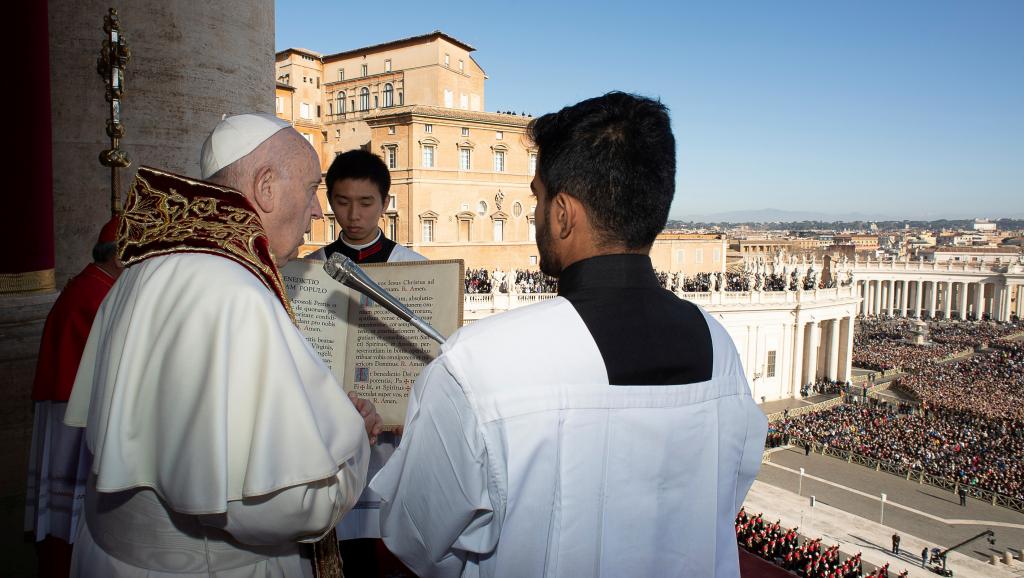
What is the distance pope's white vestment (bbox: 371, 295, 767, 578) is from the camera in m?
1.67

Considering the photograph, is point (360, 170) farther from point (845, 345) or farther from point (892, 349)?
point (892, 349)

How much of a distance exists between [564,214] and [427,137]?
36.1 m

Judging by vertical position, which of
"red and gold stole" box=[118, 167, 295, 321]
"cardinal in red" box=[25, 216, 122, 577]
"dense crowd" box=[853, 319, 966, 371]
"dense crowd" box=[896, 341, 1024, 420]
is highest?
"red and gold stole" box=[118, 167, 295, 321]

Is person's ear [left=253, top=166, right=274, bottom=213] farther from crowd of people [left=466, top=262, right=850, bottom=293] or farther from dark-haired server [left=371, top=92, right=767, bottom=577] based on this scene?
crowd of people [left=466, top=262, right=850, bottom=293]

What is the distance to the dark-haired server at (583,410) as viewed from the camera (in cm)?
168

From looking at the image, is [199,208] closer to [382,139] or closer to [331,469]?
[331,469]

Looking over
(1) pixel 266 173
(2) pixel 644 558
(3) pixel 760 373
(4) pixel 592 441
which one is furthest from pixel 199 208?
(3) pixel 760 373

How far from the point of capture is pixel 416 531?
5.88 feet

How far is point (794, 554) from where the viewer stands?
42.0ft

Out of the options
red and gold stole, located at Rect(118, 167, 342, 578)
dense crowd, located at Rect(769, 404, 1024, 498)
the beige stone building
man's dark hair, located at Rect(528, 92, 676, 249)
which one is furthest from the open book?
the beige stone building

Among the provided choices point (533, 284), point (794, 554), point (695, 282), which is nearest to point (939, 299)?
point (695, 282)

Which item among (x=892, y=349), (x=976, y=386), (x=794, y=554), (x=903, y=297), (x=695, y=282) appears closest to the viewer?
(x=794, y=554)

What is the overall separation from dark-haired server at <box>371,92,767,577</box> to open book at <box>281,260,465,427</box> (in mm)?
1556

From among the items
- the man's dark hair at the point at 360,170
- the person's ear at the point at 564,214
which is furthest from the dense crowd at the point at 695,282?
the person's ear at the point at 564,214
